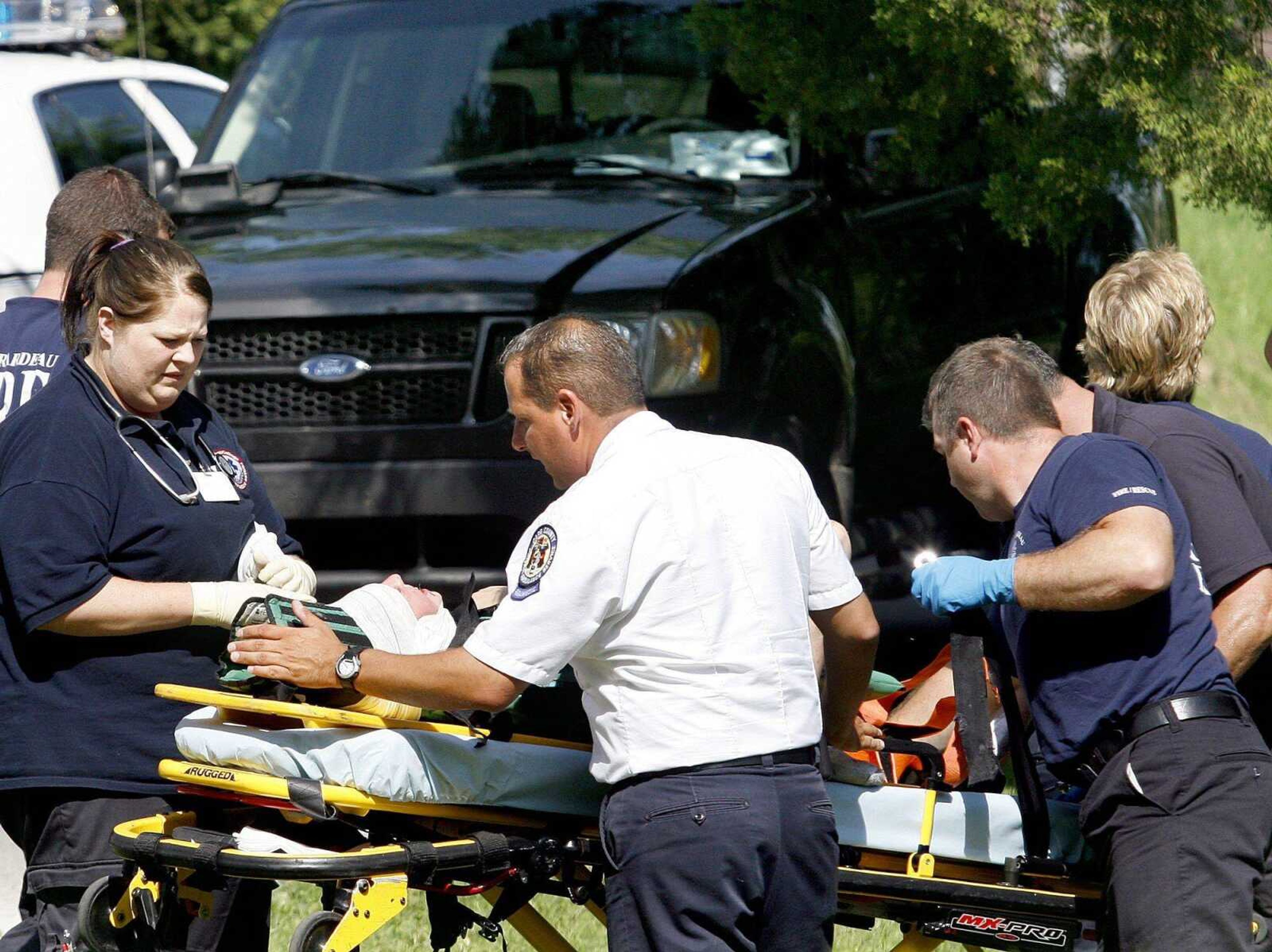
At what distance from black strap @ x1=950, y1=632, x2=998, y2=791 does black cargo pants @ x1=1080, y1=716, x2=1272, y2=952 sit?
0.30m

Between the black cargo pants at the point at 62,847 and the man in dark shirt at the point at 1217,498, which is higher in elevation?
the man in dark shirt at the point at 1217,498

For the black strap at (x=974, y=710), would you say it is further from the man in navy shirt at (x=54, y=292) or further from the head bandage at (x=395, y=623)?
the man in navy shirt at (x=54, y=292)

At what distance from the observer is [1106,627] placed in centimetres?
346

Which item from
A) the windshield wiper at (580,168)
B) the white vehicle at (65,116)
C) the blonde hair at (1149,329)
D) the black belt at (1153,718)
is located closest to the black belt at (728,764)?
the black belt at (1153,718)

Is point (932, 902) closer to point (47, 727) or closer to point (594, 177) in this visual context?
point (47, 727)

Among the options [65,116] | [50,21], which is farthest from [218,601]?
[50,21]

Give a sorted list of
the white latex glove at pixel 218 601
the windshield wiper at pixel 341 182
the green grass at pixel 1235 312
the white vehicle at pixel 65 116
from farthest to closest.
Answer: the green grass at pixel 1235 312, the white vehicle at pixel 65 116, the windshield wiper at pixel 341 182, the white latex glove at pixel 218 601

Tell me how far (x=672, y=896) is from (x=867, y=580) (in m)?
3.44

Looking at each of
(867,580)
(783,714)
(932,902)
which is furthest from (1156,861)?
(867,580)

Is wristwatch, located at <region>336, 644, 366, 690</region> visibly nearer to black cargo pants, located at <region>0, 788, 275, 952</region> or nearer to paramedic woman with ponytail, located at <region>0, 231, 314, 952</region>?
paramedic woman with ponytail, located at <region>0, 231, 314, 952</region>

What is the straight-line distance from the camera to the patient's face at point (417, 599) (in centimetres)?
393

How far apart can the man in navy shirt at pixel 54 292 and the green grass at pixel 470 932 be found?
153 cm

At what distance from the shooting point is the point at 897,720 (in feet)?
14.7

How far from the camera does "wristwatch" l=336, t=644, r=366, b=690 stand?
321 cm
